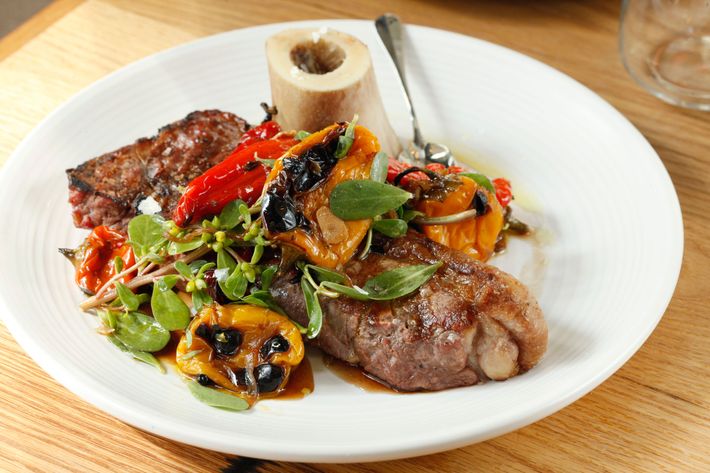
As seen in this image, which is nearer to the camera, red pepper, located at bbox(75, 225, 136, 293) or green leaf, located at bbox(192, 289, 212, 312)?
green leaf, located at bbox(192, 289, 212, 312)

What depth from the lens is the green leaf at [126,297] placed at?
314 centimetres

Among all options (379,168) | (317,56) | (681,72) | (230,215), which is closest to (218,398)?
(230,215)

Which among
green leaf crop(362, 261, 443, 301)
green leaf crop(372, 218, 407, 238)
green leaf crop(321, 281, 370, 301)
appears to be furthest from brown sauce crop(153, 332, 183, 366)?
green leaf crop(372, 218, 407, 238)

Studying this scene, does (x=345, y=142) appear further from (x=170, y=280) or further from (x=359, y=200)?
(x=170, y=280)

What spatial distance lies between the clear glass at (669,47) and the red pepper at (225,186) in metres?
2.63

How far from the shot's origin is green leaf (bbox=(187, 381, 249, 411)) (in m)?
2.80

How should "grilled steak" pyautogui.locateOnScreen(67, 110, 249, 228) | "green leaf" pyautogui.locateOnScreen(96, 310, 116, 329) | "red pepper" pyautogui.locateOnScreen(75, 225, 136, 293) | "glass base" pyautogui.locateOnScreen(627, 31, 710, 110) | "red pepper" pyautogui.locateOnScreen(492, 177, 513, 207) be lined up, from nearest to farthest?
"green leaf" pyautogui.locateOnScreen(96, 310, 116, 329) → "red pepper" pyautogui.locateOnScreen(75, 225, 136, 293) → "grilled steak" pyautogui.locateOnScreen(67, 110, 249, 228) → "red pepper" pyautogui.locateOnScreen(492, 177, 513, 207) → "glass base" pyautogui.locateOnScreen(627, 31, 710, 110)

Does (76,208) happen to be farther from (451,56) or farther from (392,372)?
(451,56)

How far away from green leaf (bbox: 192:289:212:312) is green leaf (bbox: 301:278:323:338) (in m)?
0.38

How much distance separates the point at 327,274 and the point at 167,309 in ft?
2.18

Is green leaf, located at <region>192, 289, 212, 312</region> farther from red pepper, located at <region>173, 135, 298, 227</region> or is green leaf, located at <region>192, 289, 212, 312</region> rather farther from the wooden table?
the wooden table

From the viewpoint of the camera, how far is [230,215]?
315 cm

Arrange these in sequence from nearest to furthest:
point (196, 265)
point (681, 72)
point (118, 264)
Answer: point (196, 265) < point (118, 264) < point (681, 72)

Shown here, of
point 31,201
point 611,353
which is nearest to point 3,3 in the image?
point 31,201
